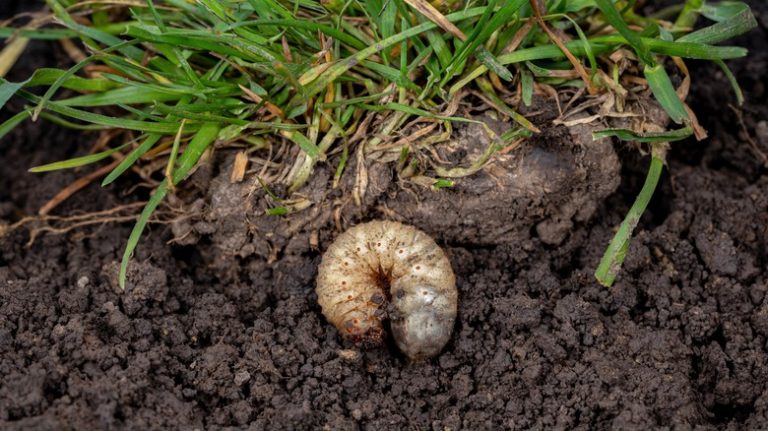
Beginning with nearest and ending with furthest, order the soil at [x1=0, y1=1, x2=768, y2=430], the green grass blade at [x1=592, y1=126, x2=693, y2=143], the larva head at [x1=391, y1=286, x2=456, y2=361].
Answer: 1. the soil at [x1=0, y1=1, x2=768, y2=430]
2. the larva head at [x1=391, y1=286, x2=456, y2=361]
3. the green grass blade at [x1=592, y1=126, x2=693, y2=143]

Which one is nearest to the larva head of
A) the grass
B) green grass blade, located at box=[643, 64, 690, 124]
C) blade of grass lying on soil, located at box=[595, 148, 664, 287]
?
the grass

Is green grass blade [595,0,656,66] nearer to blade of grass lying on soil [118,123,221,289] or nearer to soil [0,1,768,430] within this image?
soil [0,1,768,430]

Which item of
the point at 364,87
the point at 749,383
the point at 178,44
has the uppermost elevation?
the point at 178,44

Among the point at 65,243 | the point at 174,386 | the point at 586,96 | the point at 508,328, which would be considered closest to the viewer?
the point at 174,386

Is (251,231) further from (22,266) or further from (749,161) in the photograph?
(749,161)

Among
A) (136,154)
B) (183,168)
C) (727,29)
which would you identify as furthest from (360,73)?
(727,29)

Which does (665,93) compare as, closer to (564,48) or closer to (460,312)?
(564,48)

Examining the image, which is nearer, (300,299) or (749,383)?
(749,383)

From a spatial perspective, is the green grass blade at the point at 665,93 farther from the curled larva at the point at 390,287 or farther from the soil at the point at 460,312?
the curled larva at the point at 390,287

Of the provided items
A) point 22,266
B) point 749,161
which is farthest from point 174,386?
point 749,161
